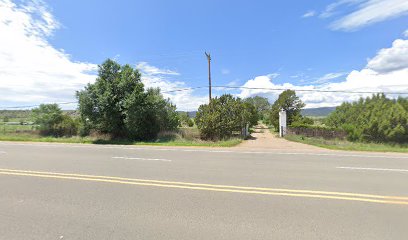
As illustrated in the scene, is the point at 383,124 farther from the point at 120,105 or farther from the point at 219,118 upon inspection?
the point at 120,105

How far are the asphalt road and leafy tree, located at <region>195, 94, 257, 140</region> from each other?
49.0ft

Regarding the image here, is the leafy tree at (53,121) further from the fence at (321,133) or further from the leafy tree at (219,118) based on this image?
the fence at (321,133)

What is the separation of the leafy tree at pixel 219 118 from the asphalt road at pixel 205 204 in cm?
1493

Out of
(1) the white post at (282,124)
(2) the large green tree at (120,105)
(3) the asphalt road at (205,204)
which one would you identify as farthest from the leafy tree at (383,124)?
(2) the large green tree at (120,105)

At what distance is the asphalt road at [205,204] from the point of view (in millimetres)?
3697

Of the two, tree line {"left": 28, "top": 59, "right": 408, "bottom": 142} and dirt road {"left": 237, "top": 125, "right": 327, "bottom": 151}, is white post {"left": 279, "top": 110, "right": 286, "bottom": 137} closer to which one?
tree line {"left": 28, "top": 59, "right": 408, "bottom": 142}

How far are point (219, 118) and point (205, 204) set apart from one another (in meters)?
18.3

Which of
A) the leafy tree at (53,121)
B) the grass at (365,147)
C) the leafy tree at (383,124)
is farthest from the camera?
the leafy tree at (53,121)

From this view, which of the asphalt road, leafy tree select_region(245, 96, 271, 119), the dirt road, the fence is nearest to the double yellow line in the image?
the asphalt road

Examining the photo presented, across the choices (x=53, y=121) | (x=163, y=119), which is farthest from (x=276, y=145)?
(x=53, y=121)

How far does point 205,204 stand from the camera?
4816mm

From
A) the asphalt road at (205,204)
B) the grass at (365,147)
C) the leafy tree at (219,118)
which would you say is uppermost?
the leafy tree at (219,118)

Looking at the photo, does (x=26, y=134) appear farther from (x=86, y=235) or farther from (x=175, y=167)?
(x=86, y=235)

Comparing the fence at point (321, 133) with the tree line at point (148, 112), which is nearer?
the tree line at point (148, 112)
